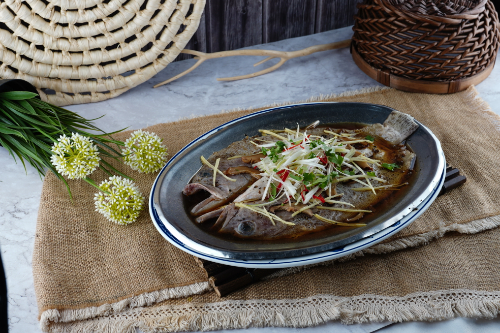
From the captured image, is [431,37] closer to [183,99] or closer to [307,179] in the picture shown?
[307,179]

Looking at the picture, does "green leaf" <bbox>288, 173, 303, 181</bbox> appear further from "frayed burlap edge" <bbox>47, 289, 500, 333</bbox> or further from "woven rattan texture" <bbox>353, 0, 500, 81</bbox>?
"woven rattan texture" <bbox>353, 0, 500, 81</bbox>

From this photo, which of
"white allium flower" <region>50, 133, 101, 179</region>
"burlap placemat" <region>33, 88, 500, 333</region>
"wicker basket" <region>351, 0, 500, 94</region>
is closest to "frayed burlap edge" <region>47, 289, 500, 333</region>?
"burlap placemat" <region>33, 88, 500, 333</region>

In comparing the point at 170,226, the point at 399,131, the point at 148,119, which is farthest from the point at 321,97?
the point at 170,226

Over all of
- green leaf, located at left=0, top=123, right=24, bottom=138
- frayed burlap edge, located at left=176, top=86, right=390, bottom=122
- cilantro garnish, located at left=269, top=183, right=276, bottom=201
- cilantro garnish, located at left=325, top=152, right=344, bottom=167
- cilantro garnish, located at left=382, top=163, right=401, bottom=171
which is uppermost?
cilantro garnish, located at left=325, top=152, right=344, bottom=167

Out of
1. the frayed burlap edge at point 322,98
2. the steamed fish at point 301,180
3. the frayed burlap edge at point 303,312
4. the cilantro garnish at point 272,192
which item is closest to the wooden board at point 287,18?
the frayed burlap edge at point 322,98

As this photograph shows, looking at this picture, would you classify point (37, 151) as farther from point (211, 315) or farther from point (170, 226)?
point (211, 315)

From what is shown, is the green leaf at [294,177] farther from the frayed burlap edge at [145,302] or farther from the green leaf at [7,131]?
the green leaf at [7,131]

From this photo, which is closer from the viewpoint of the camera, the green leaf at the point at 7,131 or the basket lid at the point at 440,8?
the green leaf at the point at 7,131
